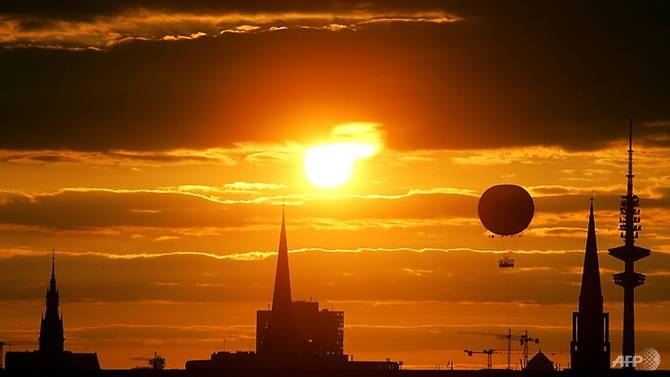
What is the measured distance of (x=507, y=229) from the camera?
199875 mm
